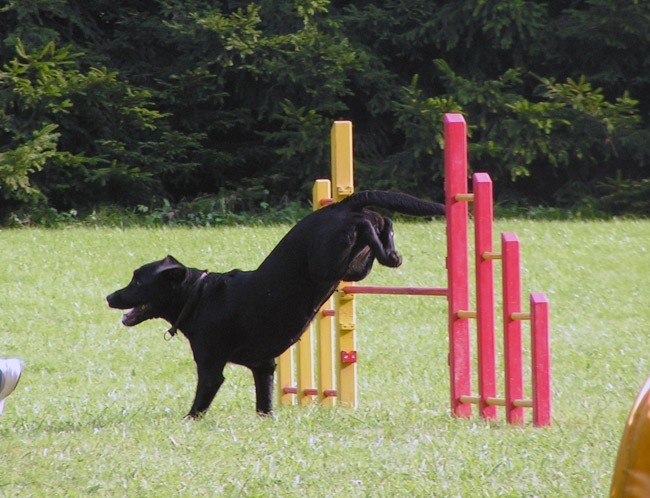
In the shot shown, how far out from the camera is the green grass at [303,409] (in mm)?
5305

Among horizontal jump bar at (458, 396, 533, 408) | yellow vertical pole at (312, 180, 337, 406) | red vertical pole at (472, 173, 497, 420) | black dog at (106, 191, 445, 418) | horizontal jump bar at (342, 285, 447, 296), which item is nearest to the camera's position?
black dog at (106, 191, 445, 418)

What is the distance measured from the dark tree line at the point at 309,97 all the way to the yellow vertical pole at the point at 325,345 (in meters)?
10.5

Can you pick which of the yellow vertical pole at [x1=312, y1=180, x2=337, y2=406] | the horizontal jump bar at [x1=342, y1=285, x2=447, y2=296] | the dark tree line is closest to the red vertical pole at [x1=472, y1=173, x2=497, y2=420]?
the horizontal jump bar at [x1=342, y1=285, x2=447, y2=296]

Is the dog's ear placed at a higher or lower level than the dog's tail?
lower

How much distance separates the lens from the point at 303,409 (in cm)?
748

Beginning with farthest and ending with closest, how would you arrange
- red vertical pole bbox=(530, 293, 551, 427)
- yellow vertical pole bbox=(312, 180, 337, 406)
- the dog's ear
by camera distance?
yellow vertical pole bbox=(312, 180, 337, 406) < the dog's ear < red vertical pole bbox=(530, 293, 551, 427)

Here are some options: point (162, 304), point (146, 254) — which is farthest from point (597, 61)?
point (162, 304)

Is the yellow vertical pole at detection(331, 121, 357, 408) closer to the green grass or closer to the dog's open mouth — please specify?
the green grass

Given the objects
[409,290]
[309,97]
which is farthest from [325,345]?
[309,97]

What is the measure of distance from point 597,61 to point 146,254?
8878 mm

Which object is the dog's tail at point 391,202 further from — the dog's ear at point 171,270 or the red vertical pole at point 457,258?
the dog's ear at point 171,270

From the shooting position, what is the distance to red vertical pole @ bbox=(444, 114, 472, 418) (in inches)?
278

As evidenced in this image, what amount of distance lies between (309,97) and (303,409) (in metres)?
12.7

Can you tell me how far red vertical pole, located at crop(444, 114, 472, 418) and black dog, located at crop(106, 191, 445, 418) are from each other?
33 cm
